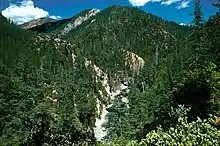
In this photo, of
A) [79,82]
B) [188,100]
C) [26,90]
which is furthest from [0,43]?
[188,100]

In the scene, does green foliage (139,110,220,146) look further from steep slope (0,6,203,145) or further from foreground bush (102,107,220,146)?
steep slope (0,6,203,145)

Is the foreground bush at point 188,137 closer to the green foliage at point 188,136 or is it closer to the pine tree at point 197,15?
the green foliage at point 188,136

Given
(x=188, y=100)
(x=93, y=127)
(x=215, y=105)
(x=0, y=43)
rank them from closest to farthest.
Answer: (x=215, y=105) → (x=188, y=100) → (x=93, y=127) → (x=0, y=43)

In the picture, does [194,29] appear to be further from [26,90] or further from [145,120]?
[26,90]

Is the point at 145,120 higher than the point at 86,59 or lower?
lower

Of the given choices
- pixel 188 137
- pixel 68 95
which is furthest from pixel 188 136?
pixel 68 95

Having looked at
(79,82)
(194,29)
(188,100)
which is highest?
(79,82)

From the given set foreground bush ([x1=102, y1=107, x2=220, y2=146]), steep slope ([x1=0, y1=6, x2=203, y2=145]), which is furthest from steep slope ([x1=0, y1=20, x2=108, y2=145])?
foreground bush ([x1=102, y1=107, x2=220, y2=146])

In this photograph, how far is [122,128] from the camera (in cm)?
7281

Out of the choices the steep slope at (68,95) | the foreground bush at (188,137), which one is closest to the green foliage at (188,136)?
the foreground bush at (188,137)

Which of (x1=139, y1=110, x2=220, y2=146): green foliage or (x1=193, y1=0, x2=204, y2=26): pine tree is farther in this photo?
(x1=193, y1=0, x2=204, y2=26): pine tree

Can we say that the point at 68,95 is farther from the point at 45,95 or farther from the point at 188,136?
the point at 188,136

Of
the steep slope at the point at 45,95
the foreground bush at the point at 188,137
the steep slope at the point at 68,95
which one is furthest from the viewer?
the steep slope at the point at 68,95

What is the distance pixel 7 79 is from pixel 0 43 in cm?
11943
